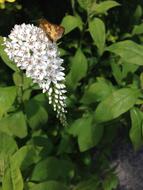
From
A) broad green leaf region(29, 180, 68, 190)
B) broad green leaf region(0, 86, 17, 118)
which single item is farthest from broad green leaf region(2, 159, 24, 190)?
broad green leaf region(0, 86, 17, 118)

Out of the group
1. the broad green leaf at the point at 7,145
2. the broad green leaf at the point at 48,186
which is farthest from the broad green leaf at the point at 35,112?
the broad green leaf at the point at 48,186

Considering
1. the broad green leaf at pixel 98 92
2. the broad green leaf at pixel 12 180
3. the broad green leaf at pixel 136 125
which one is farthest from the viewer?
the broad green leaf at pixel 98 92

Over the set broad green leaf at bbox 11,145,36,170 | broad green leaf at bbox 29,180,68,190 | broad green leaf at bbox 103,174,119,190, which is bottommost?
broad green leaf at bbox 103,174,119,190

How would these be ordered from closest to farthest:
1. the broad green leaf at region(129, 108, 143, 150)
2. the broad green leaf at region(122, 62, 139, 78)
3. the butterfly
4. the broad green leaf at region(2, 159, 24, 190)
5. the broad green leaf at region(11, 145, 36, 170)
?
the broad green leaf at region(2, 159, 24, 190), the butterfly, the broad green leaf at region(11, 145, 36, 170), the broad green leaf at region(129, 108, 143, 150), the broad green leaf at region(122, 62, 139, 78)

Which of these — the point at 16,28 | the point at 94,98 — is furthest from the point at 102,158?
the point at 16,28

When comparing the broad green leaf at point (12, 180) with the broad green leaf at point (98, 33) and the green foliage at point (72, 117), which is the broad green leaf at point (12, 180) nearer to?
the green foliage at point (72, 117)

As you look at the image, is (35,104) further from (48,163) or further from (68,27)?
(68,27)

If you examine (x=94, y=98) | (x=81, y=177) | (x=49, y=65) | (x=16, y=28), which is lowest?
(x=81, y=177)

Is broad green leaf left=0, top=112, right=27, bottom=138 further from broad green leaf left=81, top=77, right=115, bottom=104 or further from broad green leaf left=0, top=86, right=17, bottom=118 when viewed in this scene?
broad green leaf left=81, top=77, right=115, bottom=104
